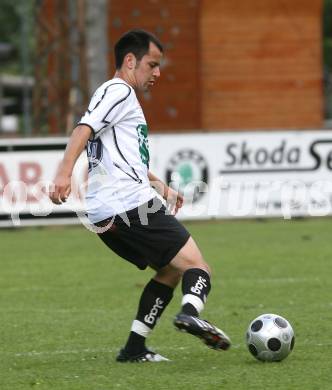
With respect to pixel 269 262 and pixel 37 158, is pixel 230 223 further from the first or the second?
pixel 269 262

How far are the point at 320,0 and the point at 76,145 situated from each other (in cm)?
2099

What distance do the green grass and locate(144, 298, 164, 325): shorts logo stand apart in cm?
30

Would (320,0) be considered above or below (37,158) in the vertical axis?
above

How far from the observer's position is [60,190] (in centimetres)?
672

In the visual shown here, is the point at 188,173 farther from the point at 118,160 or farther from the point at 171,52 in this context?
the point at 118,160

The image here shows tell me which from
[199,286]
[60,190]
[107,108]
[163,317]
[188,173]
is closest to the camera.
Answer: [60,190]

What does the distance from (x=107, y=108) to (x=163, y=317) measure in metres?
3.22

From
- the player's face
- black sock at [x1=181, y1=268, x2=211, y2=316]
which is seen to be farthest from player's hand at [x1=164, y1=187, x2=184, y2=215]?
the player's face

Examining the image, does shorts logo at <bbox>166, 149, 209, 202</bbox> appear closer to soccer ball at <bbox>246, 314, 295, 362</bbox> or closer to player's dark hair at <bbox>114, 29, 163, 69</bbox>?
soccer ball at <bbox>246, 314, 295, 362</bbox>

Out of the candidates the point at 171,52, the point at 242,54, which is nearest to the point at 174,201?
the point at 242,54

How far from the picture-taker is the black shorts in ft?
23.8

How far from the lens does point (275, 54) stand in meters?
27.2

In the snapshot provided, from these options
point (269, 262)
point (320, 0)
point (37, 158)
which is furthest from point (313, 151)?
point (320, 0)

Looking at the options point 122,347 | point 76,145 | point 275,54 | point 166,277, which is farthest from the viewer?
point 275,54
